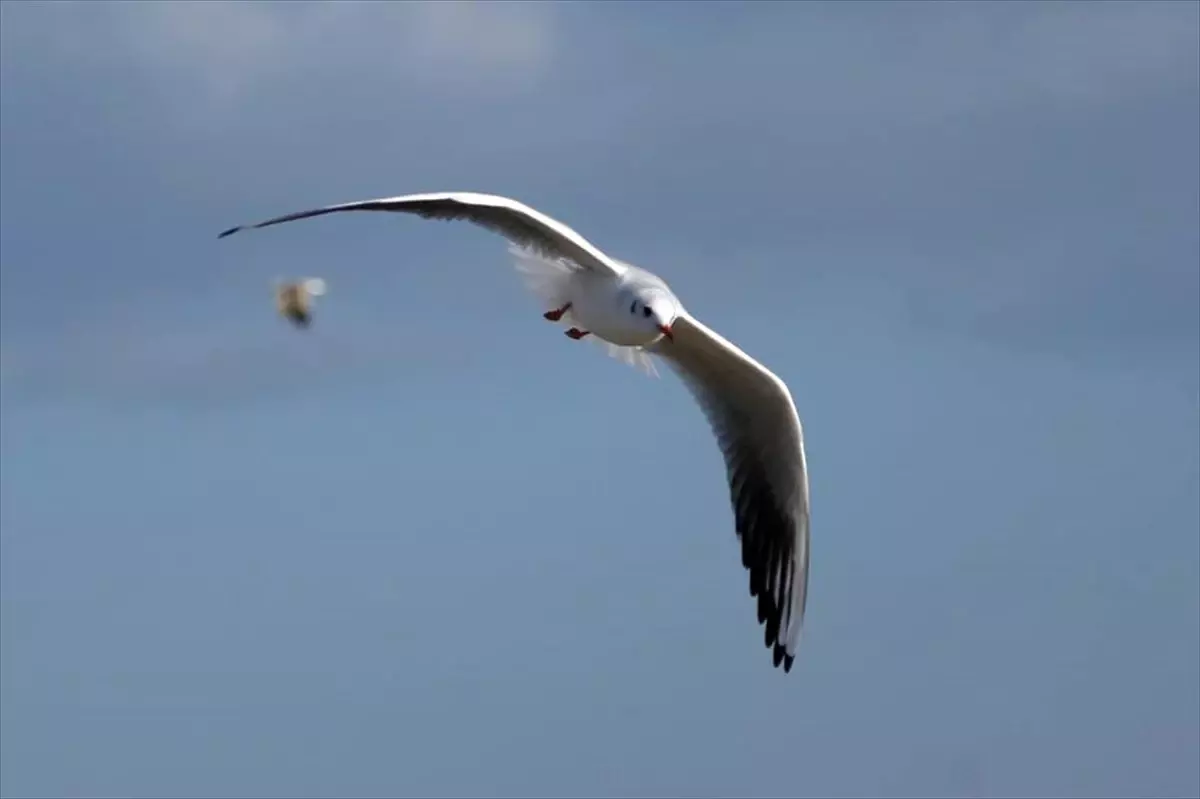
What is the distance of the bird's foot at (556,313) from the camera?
45.9 feet

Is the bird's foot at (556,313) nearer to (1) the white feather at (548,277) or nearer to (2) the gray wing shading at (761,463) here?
(1) the white feather at (548,277)

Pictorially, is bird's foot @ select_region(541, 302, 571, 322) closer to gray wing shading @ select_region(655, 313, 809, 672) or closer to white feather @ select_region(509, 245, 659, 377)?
white feather @ select_region(509, 245, 659, 377)

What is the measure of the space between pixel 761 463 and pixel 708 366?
75cm

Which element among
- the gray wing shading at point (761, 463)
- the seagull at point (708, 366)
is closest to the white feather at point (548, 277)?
the seagull at point (708, 366)

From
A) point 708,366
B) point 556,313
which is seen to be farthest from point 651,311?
point 708,366

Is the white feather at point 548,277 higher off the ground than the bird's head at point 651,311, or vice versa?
the white feather at point 548,277

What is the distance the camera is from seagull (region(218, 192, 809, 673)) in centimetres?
1322

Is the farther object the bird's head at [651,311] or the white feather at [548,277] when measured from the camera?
the white feather at [548,277]

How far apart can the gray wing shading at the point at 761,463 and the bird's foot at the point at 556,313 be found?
653 millimetres

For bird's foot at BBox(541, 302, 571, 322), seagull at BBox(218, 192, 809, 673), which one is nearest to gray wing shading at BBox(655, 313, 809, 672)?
seagull at BBox(218, 192, 809, 673)

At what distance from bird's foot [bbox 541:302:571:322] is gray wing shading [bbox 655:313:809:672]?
0.65 meters

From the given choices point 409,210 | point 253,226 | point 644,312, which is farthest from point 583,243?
point 253,226

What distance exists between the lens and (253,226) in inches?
464

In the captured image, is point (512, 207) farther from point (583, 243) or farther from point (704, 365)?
point (704, 365)
